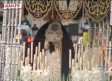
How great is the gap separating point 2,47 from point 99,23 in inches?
99.1

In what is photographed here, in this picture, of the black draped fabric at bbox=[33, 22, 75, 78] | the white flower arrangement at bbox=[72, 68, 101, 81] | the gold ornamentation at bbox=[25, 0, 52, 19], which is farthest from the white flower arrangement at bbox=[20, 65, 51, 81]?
the gold ornamentation at bbox=[25, 0, 52, 19]

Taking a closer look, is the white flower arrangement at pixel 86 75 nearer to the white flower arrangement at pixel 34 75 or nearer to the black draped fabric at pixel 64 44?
the white flower arrangement at pixel 34 75

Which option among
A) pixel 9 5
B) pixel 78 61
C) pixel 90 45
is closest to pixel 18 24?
pixel 9 5

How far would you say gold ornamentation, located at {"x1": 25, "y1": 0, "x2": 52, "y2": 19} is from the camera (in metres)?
7.93

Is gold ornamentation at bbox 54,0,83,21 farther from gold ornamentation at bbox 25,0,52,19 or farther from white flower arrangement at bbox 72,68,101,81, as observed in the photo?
white flower arrangement at bbox 72,68,101,81

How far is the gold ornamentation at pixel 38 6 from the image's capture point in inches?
312

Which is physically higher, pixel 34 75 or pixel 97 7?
pixel 97 7

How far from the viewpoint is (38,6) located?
7.93m

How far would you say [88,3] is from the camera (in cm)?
791

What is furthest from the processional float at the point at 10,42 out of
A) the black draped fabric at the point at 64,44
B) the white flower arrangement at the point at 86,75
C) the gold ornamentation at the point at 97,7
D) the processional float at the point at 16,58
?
the gold ornamentation at the point at 97,7

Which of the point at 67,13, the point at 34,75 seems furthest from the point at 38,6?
the point at 34,75

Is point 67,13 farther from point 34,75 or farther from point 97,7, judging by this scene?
point 34,75

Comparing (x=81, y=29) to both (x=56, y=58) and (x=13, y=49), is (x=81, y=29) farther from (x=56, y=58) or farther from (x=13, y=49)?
(x=13, y=49)

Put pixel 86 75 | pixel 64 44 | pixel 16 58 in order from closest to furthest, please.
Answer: pixel 86 75
pixel 16 58
pixel 64 44
